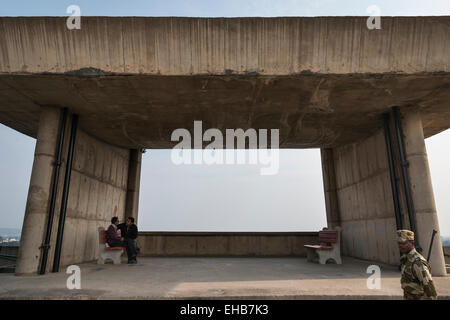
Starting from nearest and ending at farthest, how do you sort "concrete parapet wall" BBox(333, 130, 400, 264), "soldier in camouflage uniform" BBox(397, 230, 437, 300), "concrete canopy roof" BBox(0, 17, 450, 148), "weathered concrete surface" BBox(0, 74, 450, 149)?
"soldier in camouflage uniform" BBox(397, 230, 437, 300) → "concrete canopy roof" BBox(0, 17, 450, 148) → "weathered concrete surface" BBox(0, 74, 450, 149) → "concrete parapet wall" BBox(333, 130, 400, 264)

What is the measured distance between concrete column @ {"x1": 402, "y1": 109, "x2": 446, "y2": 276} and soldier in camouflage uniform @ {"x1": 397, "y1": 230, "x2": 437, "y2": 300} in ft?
18.8

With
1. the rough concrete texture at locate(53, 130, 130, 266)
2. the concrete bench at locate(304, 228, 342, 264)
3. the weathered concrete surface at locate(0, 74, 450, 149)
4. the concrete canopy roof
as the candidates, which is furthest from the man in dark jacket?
the concrete bench at locate(304, 228, 342, 264)

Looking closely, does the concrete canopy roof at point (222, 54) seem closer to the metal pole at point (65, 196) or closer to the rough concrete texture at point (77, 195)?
the metal pole at point (65, 196)

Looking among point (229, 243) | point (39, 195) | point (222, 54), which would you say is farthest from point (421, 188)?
point (39, 195)

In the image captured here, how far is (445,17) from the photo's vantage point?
7.49 m

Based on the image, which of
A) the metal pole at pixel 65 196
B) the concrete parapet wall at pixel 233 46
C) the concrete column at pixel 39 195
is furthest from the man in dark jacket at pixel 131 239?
the concrete parapet wall at pixel 233 46

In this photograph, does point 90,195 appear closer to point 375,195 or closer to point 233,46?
point 233,46

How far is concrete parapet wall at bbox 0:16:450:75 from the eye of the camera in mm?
7418

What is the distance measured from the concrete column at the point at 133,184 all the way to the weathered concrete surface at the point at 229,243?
1.16 m

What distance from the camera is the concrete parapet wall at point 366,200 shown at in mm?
10211

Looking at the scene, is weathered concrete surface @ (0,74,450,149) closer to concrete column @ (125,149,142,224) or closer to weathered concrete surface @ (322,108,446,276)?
weathered concrete surface @ (322,108,446,276)

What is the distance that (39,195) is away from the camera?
8.32 metres
